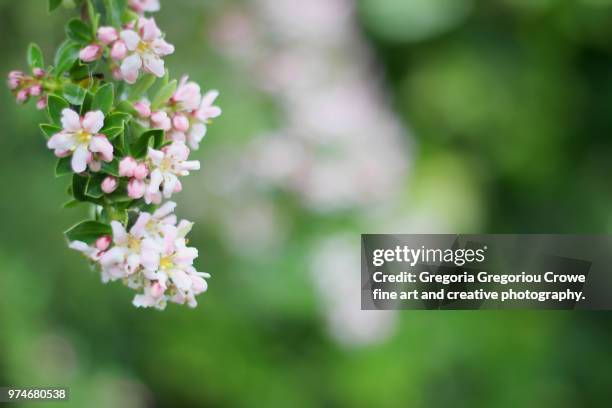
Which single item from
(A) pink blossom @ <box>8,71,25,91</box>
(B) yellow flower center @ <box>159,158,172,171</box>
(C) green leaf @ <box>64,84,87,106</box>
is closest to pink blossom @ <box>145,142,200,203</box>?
(B) yellow flower center @ <box>159,158,172,171</box>

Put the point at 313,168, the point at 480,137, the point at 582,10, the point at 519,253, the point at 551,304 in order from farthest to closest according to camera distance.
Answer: the point at 480,137
the point at 582,10
the point at 313,168
the point at 519,253
the point at 551,304

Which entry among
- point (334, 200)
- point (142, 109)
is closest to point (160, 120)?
point (142, 109)

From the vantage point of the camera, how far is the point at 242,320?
→ 2955 millimetres

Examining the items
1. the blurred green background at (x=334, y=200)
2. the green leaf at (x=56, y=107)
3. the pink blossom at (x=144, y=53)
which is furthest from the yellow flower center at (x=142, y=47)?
the blurred green background at (x=334, y=200)

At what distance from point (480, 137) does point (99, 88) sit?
276cm

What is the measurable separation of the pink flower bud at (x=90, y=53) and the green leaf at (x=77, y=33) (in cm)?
5

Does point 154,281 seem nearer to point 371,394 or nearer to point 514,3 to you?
point 371,394

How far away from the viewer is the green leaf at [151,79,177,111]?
97cm

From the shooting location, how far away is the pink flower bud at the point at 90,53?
3.12 ft

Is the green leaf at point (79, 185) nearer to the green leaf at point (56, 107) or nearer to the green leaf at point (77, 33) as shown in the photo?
the green leaf at point (56, 107)

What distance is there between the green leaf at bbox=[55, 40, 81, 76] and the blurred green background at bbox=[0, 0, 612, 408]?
1330 mm

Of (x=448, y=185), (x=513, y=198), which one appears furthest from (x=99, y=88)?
(x=513, y=198)

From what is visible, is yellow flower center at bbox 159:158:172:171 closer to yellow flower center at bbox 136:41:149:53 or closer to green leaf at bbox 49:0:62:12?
yellow flower center at bbox 136:41:149:53

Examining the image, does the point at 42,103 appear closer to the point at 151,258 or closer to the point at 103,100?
the point at 103,100
